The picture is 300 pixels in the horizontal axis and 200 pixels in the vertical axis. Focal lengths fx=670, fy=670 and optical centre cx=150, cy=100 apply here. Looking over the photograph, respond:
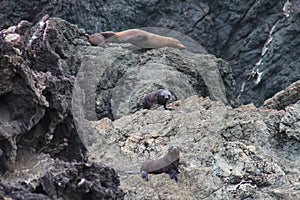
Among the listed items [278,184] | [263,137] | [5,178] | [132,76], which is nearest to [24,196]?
[5,178]

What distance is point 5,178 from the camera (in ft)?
18.8

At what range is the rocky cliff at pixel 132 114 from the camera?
19.7 ft

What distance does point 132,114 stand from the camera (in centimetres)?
1133

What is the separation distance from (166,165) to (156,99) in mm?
3184

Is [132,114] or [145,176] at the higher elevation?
[145,176]

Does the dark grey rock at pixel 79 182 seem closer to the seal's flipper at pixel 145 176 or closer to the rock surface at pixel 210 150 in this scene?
the rock surface at pixel 210 150

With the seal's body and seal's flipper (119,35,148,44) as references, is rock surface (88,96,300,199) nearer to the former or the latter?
→ the seal's body

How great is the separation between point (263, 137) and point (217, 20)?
13.1 metres

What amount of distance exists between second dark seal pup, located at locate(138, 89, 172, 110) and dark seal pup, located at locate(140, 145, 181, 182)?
262cm

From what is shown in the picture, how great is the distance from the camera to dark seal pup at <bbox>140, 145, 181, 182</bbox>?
8.70 m

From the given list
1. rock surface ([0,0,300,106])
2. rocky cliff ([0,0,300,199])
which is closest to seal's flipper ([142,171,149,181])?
rocky cliff ([0,0,300,199])

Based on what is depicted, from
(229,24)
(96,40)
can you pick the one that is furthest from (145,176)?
(229,24)

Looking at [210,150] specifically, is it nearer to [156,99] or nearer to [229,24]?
[156,99]

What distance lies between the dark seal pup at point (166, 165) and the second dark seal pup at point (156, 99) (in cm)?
262
